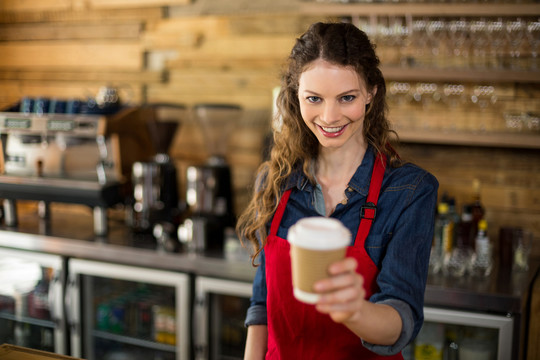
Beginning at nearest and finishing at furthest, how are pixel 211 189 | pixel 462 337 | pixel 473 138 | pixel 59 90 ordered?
pixel 462 337, pixel 473 138, pixel 211 189, pixel 59 90

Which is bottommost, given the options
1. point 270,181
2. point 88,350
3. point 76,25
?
point 88,350

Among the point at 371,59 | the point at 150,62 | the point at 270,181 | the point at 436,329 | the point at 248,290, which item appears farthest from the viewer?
the point at 150,62

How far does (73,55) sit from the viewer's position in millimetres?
3801

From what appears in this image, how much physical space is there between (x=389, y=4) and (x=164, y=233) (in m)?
1.65

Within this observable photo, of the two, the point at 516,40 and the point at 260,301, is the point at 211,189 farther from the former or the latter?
the point at 516,40

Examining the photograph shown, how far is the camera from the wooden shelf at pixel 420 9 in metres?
2.57

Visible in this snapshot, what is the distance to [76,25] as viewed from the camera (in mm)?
3771

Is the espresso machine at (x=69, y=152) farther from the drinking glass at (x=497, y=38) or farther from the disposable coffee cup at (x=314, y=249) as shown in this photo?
the disposable coffee cup at (x=314, y=249)

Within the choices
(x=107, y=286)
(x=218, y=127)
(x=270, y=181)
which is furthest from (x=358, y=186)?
(x=107, y=286)

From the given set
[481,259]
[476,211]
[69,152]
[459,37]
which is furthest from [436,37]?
[69,152]

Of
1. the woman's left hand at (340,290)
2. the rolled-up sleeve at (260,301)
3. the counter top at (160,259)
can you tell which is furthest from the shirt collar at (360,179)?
the counter top at (160,259)

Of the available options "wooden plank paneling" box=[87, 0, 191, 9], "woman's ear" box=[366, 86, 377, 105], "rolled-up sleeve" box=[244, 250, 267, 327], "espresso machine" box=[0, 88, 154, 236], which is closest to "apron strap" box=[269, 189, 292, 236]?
"rolled-up sleeve" box=[244, 250, 267, 327]

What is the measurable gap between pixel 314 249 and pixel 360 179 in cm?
56

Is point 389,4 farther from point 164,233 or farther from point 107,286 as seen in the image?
point 107,286
